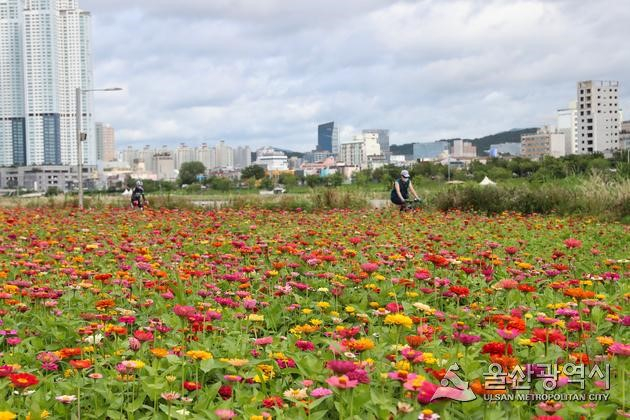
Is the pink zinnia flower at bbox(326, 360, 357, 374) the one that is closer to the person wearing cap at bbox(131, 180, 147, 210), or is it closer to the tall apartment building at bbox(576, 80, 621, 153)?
the person wearing cap at bbox(131, 180, 147, 210)

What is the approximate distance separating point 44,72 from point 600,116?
10686 cm

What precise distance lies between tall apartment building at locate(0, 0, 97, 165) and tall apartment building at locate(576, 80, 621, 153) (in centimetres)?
9839

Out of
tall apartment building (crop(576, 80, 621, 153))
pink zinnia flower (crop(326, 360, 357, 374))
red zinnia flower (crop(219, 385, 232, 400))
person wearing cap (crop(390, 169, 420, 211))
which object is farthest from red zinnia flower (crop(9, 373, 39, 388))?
tall apartment building (crop(576, 80, 621, 153))

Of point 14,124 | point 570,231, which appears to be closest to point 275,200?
point 570,231

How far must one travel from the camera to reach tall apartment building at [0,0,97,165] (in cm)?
9469

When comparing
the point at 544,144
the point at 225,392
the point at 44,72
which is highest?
the point at 44,72

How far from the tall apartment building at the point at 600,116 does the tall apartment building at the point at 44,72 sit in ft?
323

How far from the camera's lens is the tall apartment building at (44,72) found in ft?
311

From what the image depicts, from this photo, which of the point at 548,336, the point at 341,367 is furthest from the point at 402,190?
the point at 341,367

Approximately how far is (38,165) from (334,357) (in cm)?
13162

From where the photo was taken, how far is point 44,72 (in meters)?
96.1

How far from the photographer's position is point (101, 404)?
2.62m

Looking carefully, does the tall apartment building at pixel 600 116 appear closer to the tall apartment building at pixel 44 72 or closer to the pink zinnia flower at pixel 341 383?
the tall apartment building at pixel 44 72

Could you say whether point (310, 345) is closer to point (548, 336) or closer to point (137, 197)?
Answer: point (548, 336)
